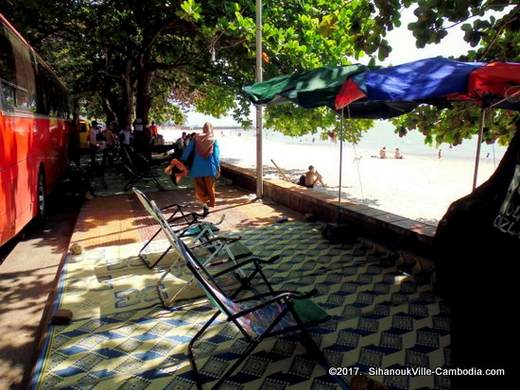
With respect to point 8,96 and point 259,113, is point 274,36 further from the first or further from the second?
point 8,96

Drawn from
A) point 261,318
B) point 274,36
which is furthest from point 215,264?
point 274,36

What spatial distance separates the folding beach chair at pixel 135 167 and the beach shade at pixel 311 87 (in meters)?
5.14

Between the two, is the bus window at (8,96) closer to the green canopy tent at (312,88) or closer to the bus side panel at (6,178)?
the bus side panel at (6,178)

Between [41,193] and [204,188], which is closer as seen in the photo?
[41,193]

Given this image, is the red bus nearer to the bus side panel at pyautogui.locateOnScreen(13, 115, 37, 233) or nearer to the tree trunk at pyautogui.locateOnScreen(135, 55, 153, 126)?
the bus side panel at pyautogui.locateOnScreen(13, 115, 37, 233)

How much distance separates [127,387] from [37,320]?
5.99ft

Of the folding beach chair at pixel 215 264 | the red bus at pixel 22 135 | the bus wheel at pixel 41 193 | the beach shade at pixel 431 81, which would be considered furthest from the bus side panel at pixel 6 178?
the beach shade at pixel 431 81

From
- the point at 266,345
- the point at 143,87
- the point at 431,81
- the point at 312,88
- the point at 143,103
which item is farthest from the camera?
the point at 143,103

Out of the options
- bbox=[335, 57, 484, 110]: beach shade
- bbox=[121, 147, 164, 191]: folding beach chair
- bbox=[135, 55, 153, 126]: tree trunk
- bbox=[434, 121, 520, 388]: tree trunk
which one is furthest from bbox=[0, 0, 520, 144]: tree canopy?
bbox=[434, 121, 520, 388]: tree trunk

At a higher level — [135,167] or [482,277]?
[482,277]

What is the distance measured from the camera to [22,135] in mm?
5633

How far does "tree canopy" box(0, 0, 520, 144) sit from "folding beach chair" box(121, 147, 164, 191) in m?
3.15

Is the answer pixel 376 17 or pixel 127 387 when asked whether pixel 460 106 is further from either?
pixel 127 387

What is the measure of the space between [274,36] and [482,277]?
7916 mm
